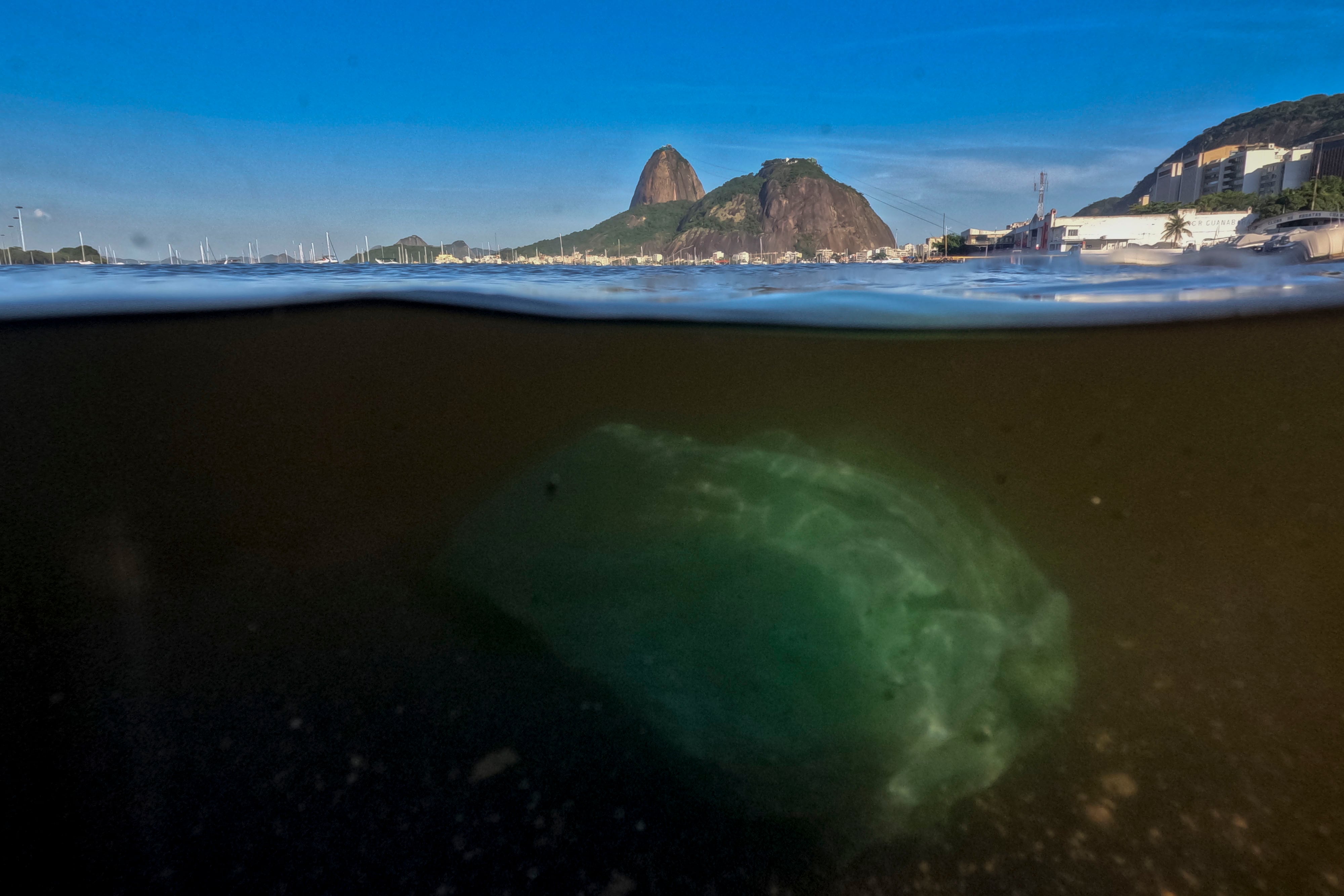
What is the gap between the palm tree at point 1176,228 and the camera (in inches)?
959

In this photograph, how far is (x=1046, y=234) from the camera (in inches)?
1391

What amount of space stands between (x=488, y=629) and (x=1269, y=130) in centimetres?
11501

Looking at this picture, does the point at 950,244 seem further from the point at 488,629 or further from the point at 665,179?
the point at 665,179

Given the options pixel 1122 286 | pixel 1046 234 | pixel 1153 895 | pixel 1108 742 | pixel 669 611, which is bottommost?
pixel 1153 895

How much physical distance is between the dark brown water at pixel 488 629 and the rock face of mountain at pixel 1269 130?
230ft

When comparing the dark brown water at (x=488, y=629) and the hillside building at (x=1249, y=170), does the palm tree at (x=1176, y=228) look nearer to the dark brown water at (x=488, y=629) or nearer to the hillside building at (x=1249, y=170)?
the hillside building at (x=1249, y=170)

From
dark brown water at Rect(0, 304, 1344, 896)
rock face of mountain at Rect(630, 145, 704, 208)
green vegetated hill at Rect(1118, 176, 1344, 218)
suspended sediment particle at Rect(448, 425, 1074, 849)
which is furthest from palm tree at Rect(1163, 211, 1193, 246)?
rock face of mountain at Rect(630, 145, 704, 208)

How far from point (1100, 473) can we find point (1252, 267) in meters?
4.69

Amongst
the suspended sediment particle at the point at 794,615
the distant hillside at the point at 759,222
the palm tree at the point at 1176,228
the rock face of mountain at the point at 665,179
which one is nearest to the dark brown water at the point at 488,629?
the suspended sediment particle at the point at 794,615

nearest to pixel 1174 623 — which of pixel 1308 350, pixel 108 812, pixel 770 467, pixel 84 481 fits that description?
pixel 770 467

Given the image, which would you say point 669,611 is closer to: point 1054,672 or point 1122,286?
point 1054,672

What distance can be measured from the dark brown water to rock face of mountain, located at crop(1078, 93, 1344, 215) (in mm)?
70013

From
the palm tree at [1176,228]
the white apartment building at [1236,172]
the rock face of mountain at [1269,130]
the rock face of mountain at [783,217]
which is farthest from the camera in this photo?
the rock face of mountain at [783,217]

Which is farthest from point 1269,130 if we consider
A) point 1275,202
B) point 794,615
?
point 794,615
